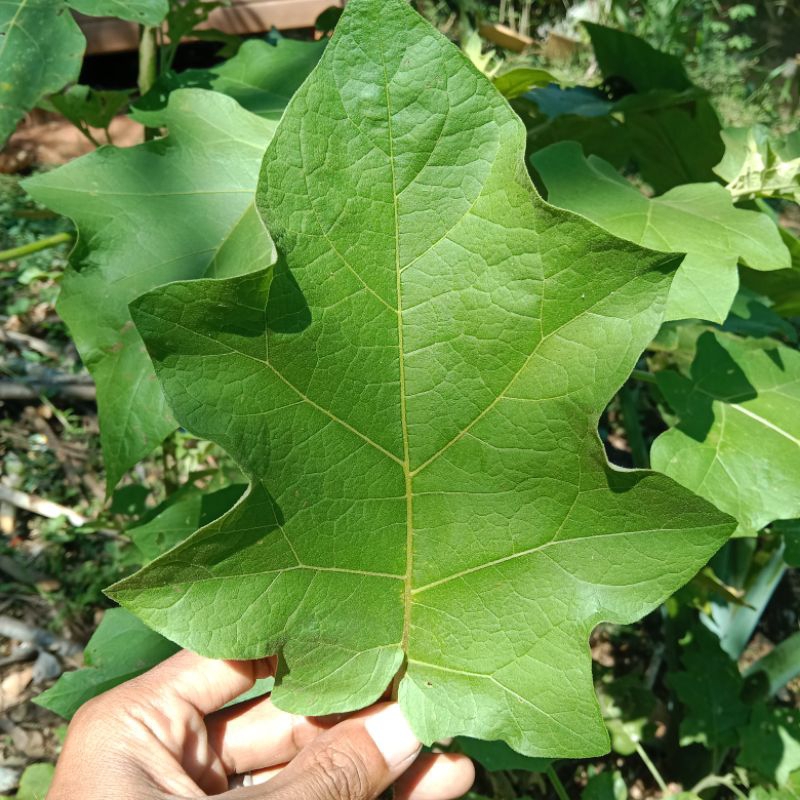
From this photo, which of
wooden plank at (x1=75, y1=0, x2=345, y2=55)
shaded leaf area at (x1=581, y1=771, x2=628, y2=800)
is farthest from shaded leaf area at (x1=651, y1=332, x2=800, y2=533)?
wooden plank at (x1=75, y1=0, x2=345, y2=55)

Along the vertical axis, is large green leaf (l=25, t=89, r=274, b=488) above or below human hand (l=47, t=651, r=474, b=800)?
above

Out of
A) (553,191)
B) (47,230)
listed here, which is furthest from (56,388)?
(553,191)

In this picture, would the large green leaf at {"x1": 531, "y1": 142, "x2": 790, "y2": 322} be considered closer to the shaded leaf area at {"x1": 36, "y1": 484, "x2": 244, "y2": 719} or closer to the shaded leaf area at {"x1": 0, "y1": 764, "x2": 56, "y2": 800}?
the shaded leaf area at {"x1": 36, "y1": 484, "x2": 244, "y2": 719}

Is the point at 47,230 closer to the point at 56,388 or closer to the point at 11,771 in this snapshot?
A: the point at 56,388

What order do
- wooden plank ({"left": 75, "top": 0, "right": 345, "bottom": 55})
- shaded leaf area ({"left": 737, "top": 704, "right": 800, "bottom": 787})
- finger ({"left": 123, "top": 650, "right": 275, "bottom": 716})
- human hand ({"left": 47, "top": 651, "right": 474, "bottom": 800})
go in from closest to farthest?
1. human hand ({"left": 47, "top": 651, "right": 474, "bottom": 800})
2. finger ({"left": 123, "top": 650, "right": 275, "bottom": 716})
3. shaded leaf area ({"left": 737, "top": 704, "right": 800, "bottom": 787})
4. wooden plank ({"left": 75, "top": 0, "right": 345, "bottom": 55})

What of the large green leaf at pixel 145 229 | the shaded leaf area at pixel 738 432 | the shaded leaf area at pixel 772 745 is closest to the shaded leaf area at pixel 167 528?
the large green leaf at pixel 145 229

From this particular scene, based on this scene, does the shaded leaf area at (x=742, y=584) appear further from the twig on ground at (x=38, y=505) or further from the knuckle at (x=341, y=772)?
the twig on ground at (x=38, y=505)
